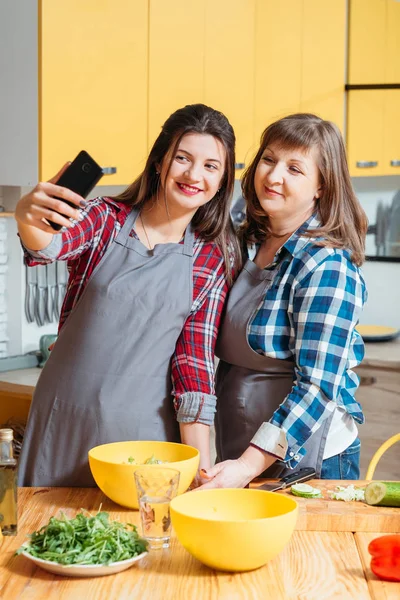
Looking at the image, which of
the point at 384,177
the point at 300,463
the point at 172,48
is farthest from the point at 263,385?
the point at 384,177

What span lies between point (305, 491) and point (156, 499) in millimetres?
347

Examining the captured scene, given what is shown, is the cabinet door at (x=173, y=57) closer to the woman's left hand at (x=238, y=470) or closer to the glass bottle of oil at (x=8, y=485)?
the woman's left hand at (x=238, y=470)

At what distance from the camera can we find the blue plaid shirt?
161cm

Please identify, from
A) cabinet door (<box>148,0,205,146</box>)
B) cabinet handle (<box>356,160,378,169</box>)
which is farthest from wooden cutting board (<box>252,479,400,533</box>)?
cabinet handle (<box>356,160,378,169</box>)

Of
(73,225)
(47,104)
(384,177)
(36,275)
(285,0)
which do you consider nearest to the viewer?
(73,225)

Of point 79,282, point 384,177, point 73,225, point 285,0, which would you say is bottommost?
point 79,282

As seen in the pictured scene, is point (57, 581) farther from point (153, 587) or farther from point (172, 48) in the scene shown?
point (172, 48)

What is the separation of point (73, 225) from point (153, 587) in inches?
30.4

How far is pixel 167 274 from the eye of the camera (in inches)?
70.7

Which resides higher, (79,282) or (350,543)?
(79,282)

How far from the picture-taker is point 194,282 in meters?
1.82

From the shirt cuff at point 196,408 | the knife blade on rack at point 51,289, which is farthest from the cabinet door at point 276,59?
the shirt cuff at point 196,408

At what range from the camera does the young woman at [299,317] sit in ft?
5.32

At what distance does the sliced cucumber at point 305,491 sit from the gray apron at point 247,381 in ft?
0.59
